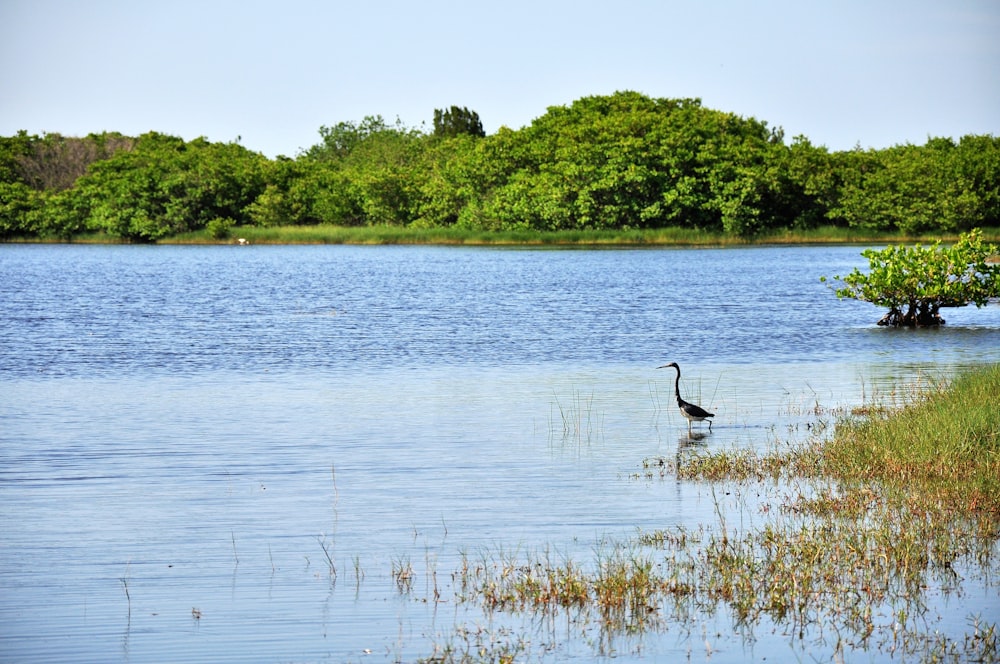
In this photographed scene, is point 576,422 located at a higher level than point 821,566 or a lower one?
lower

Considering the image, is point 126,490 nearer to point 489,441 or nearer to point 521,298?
point 489,441

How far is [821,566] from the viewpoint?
9719 millimetres

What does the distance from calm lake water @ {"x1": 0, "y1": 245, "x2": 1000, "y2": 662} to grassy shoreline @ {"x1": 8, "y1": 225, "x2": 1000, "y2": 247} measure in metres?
52.2

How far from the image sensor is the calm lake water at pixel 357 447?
899cm

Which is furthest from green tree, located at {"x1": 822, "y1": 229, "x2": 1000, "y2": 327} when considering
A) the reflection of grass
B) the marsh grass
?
the reflection of grass

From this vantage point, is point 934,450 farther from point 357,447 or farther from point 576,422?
point 357,447

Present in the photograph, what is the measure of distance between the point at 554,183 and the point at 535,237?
15.1 feet

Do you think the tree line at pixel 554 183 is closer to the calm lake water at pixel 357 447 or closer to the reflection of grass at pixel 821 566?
the calm lake water at pixel 357 447

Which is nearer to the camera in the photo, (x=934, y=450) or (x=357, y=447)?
(x=934, y=450)

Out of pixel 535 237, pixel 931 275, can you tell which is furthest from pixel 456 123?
pixel 931 275

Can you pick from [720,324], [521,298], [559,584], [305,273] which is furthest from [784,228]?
[559,584]

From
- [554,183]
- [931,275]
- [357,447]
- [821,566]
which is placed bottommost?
[357,447]

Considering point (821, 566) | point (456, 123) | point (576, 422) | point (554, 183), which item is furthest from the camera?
point (456, 123)

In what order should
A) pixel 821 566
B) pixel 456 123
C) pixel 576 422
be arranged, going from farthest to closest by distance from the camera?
pixel 456 123, pixel 576 422, pixel 821 566
